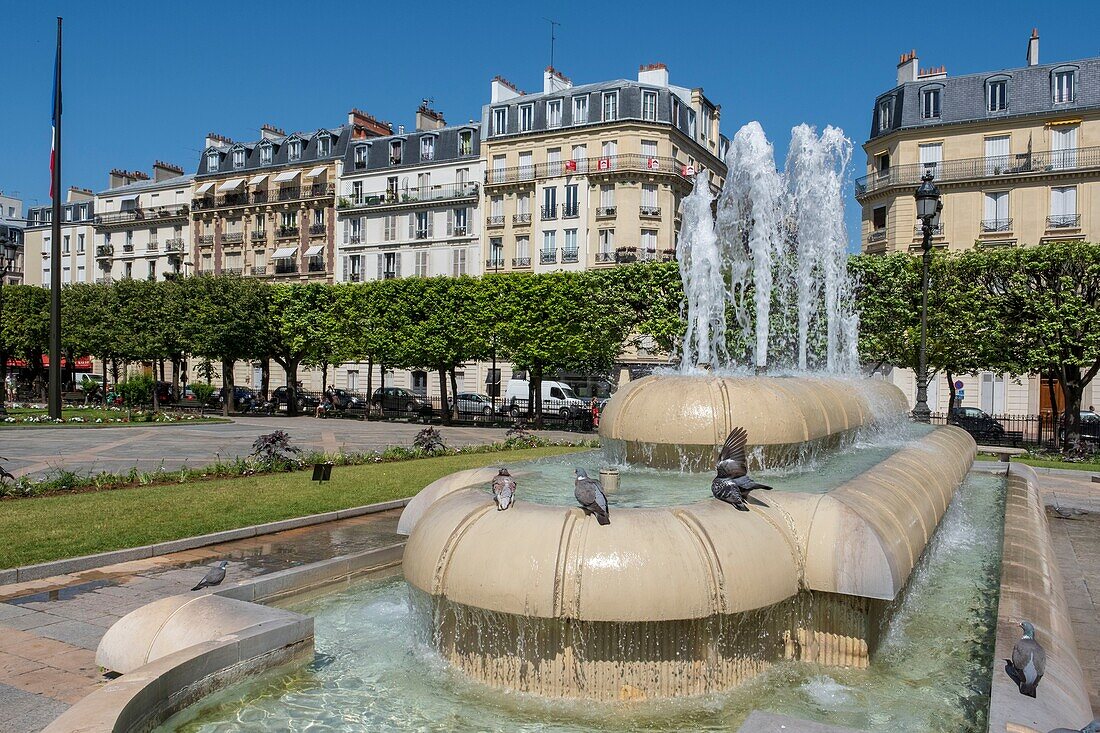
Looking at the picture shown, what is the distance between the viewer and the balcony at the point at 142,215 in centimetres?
7094

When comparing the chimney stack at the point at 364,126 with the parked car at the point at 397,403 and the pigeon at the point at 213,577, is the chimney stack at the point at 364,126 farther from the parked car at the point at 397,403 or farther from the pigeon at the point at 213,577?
the pigeon at the point at 213,577

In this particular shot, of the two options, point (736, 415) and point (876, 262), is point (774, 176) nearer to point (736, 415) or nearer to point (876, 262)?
point (876, 262)

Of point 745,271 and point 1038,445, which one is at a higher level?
point 745,271

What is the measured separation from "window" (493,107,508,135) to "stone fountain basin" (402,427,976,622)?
52908 millimetres

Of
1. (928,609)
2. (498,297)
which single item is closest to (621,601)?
(928,609)

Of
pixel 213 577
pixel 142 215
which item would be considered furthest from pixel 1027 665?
pixel 142 215

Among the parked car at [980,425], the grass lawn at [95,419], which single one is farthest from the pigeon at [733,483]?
the grass lawn at [95,419]

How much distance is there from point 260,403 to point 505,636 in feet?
151

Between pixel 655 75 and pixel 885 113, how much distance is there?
1472 centimetres

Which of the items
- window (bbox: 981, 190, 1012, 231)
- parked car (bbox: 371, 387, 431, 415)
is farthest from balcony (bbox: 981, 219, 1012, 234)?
parked car (bbox: 371, 387, 431, 415)

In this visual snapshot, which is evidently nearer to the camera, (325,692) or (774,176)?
(325,692)

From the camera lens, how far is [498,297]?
1543 inches

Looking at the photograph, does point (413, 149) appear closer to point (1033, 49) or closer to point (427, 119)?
point (427, 119)

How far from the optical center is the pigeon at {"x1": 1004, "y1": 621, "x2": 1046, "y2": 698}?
4699mm
